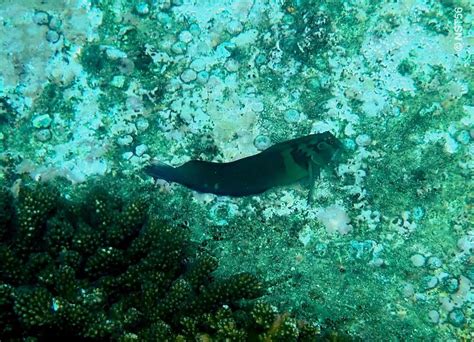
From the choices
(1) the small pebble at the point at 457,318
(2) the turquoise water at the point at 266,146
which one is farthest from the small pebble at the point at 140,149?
(1) the small pebble at the point at 457,318

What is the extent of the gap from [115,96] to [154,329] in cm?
224

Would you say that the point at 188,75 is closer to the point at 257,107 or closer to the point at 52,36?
the point at 257,107

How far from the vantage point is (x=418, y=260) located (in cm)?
392

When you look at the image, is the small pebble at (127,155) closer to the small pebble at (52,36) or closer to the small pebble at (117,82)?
the small pebble at (117,82)

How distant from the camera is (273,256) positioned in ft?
13.0

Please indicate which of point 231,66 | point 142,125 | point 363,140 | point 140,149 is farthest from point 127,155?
point 363,140

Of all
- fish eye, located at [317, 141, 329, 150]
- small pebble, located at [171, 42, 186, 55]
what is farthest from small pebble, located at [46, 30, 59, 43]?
fish eye, located at [317, 141, 329, 150]

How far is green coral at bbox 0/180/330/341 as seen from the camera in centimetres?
313

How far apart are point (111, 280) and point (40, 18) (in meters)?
2.55

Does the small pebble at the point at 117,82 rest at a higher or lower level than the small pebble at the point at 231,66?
lower

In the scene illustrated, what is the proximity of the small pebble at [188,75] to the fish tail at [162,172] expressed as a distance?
889mm

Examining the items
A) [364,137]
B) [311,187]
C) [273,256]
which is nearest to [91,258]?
[273,256]

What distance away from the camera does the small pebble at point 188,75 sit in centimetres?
441

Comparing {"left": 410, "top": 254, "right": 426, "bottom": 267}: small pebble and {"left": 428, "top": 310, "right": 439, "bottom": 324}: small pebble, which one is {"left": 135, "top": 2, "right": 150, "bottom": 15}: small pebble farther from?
{"left": 428, "top": 310, "right": 439, "bottom": 324}: small pebble
